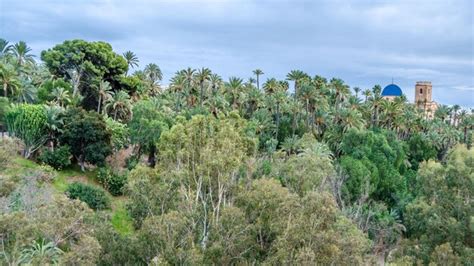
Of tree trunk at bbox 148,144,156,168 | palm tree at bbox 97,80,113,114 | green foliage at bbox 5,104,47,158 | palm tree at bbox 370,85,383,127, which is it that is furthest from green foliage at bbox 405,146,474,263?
palm tree at bbox 97,80,113,114

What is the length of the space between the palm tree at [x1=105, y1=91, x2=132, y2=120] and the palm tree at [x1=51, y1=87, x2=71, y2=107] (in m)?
4.50

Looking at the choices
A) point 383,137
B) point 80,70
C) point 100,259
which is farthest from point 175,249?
point 80,70

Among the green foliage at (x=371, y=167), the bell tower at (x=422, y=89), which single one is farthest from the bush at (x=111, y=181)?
the bell tower at (x=422, y=89)

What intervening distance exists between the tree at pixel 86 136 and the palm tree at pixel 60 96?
5.41 metres

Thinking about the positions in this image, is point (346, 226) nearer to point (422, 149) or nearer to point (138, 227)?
point (138, 227)

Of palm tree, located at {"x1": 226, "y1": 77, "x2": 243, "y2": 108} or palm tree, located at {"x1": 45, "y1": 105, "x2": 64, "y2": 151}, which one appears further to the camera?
palm tree, located at {"x1": 226, "y1": 77, "x2": 243, "y2": 108}

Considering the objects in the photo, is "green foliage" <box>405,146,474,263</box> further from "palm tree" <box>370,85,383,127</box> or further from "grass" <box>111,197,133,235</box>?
"palm tree" <box>370,85,383,127</box>

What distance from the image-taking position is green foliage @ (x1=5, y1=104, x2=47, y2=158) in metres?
41.6

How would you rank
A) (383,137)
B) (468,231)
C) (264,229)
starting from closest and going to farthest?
(264,229)
(468,231)
(383,137)

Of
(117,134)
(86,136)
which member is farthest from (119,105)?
(86,136)

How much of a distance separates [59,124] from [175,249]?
28.0m

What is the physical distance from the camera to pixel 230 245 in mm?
20109

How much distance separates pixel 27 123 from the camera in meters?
41.7

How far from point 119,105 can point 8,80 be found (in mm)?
11681
